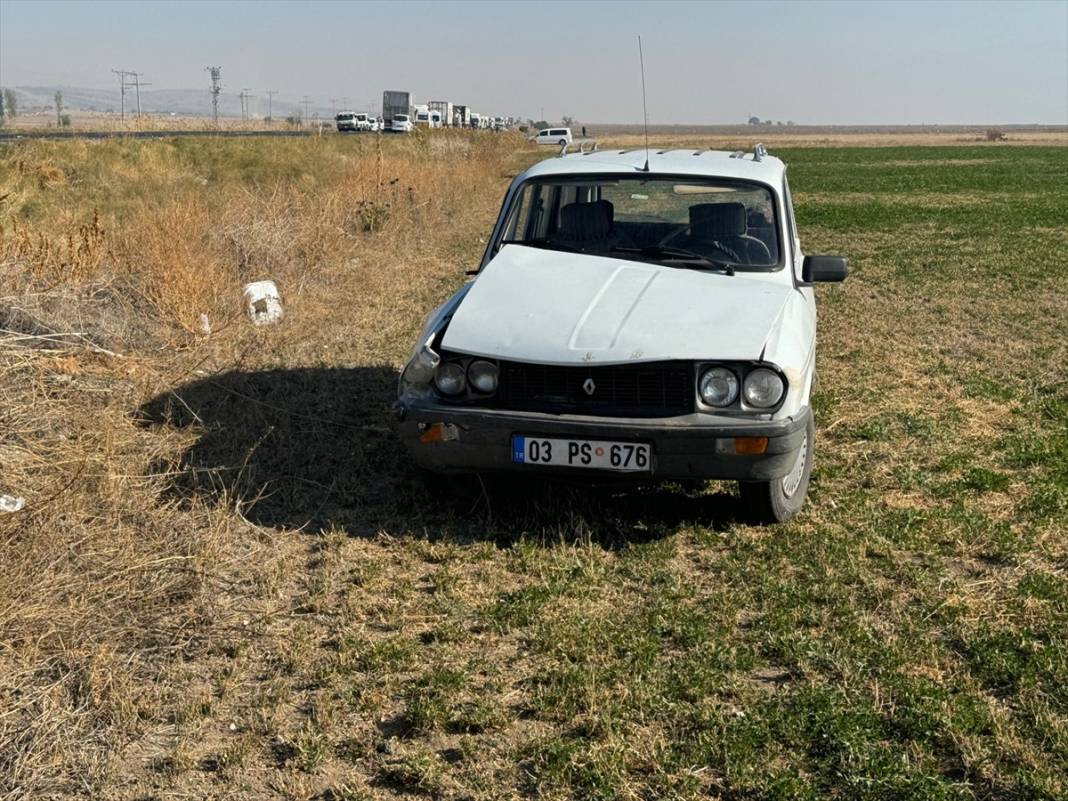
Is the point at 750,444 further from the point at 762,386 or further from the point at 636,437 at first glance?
the point at 636,437

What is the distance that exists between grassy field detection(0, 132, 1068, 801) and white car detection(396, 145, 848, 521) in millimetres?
471

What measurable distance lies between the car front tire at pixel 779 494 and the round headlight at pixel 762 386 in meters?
0.37

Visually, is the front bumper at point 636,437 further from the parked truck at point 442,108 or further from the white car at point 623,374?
the parked truck at point 442,108

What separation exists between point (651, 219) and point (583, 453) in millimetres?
2010

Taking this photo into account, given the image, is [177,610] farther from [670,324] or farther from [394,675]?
[670,324]

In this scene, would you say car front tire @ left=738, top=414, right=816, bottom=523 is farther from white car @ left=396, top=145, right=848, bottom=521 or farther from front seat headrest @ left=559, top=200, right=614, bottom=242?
front seat headrest @ left=559, top=200, right=614, bottom=242

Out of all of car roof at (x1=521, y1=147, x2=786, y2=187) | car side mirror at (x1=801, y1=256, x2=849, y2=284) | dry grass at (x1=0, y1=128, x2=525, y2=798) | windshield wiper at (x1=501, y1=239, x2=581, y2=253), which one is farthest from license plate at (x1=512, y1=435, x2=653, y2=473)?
car roof at (x1=521, y1=147, x2=786, y2=187)

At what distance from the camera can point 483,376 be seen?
498 centimetres

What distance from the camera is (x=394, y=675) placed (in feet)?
12.7

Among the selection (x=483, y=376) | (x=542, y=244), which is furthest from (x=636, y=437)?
(x=542, y=244)

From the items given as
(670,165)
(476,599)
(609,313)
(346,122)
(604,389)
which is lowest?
(476,599)

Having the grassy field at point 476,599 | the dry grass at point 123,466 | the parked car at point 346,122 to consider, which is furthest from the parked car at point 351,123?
the grassy field at point 476,599

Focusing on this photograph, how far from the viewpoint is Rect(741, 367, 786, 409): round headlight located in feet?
15.7

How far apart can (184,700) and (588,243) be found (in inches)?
135
